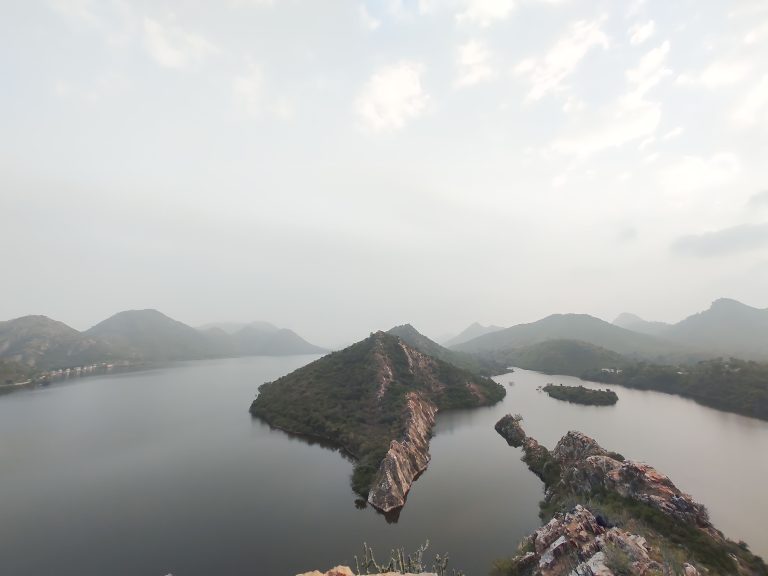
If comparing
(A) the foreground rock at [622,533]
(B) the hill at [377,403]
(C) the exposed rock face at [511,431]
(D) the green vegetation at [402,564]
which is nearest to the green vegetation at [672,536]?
(A) the foreground rock at [622,533]

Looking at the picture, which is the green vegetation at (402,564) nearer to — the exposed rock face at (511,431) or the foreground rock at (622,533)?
the foreground rock at (622,533)

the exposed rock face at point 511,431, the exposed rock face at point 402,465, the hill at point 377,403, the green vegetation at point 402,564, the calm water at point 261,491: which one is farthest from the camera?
the exposed rock face at point 511,431

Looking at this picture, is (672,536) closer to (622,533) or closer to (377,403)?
(622,533)

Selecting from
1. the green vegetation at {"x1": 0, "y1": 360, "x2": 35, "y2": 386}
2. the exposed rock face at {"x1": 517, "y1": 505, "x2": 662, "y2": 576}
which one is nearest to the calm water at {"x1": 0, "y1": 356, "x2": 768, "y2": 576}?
the exposed rock face at {"x1": 517, "y1": 505, "x2": 662, "y2": 576}

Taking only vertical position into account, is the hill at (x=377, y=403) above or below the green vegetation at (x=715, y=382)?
above

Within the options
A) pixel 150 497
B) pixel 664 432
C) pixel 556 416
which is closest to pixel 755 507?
pixel 664 432

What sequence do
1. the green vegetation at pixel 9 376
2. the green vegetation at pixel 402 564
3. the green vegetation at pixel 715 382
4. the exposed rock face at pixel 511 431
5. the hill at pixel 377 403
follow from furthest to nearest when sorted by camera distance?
the green vegetation at pixel 9 376, the green vegetation at pixel 715 382, the exposed rock face at pixel 511 431, the hill at pixel 377 403, the green vegetation at pixel 402 564

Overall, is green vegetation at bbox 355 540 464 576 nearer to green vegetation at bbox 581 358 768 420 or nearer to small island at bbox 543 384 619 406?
small island at bbox 543 384 619 406
